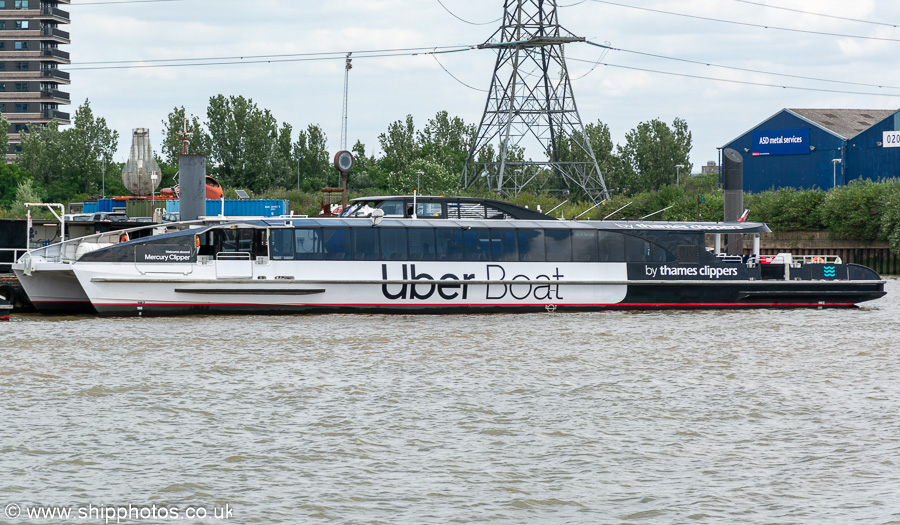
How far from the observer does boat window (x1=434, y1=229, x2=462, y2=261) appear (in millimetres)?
34781

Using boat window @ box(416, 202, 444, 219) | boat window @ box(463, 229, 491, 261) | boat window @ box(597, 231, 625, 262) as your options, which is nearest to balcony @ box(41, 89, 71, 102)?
boat window @ box(416, 202, 444, 219)

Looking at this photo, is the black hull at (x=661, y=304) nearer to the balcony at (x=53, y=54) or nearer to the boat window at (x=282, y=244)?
the boat window at (x=282, y=244)

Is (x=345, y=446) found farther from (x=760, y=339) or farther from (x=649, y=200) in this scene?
(x=649, y=200)

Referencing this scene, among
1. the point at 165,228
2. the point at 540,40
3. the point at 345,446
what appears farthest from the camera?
the point at 540,40

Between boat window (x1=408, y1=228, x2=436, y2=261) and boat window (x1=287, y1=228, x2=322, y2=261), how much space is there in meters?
2.87

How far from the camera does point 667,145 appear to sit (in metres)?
106

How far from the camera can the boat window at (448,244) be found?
114ft

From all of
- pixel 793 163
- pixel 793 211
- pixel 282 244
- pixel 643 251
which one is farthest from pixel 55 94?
pixel 643 251

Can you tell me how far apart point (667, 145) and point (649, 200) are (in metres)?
26.6

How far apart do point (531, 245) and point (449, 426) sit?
18.9 meters

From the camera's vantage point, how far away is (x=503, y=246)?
35.4m

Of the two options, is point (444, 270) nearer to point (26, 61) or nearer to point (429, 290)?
point (429, 290)

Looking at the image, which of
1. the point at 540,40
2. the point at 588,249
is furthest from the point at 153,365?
the point at 540,40

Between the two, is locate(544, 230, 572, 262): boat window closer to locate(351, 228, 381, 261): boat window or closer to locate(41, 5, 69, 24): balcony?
locate(351, 228, 381, 261): boat window
